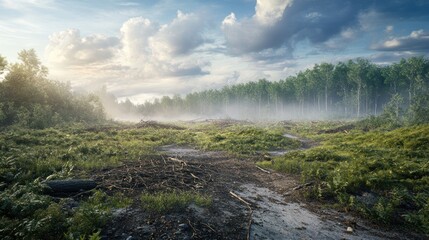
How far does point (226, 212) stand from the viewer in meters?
8.12

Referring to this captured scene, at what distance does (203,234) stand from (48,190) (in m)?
5.55

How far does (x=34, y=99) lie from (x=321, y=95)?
3702 inches

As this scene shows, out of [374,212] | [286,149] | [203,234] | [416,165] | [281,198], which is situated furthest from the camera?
[286,149]

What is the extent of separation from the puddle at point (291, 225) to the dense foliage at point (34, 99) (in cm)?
3105

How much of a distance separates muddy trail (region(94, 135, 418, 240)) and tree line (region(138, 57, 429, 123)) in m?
53.0

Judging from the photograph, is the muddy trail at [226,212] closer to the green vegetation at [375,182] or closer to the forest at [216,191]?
the forest at [216,191]

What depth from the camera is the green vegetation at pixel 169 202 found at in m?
7.59

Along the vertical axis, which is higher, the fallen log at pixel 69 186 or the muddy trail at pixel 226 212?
the fallen log at pixel 69 186

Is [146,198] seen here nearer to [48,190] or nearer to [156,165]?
[48,190]

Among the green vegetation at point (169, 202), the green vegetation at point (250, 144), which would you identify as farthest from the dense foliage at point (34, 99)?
the green vegetation at point (169, 202)

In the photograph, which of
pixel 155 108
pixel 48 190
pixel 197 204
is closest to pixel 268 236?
pixel 197 204

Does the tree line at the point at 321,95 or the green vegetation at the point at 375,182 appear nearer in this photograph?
the green vegetation at the point at 375,182

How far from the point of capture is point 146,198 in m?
8.20

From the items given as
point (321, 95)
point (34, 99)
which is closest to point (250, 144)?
point (34, 99)
